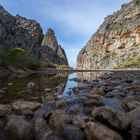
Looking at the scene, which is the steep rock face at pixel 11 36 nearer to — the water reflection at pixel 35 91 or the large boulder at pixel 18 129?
the water reflection at pixel 35 91

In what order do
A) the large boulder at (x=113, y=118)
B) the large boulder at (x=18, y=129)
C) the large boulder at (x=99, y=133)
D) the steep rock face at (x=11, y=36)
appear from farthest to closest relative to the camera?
the steep rock face at (x=11, y=36) → the large boulder at (x=18, y=129) → the large boulder at (x=113, y=118) → the large boulder at (x=99, y=133)

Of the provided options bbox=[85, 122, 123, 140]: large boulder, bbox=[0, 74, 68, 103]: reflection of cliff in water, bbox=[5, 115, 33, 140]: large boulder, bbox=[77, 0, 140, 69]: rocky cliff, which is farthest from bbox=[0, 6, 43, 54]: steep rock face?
bbox=[85, 122, 123, 140]: large boulder

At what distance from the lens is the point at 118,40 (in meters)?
165

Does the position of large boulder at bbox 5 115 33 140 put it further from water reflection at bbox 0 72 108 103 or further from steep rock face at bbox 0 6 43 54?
steep rock face at bbox 0 6 43 54

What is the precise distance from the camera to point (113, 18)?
190000mm

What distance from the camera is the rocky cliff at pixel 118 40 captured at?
502 feet

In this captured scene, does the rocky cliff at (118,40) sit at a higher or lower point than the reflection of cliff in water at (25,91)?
higher

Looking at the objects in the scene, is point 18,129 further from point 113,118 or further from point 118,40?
point 118,40

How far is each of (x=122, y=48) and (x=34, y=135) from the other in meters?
160

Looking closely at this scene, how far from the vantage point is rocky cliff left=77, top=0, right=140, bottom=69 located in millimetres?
153125

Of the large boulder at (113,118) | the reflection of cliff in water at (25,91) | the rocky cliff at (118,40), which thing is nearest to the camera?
the large boulder at (113,118)

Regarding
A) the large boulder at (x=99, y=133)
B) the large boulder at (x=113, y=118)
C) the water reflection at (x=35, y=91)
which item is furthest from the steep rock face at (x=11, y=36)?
the large boulder at (x=99, y=133)

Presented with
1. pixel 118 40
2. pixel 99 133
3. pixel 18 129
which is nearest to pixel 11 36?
pixel 118 40

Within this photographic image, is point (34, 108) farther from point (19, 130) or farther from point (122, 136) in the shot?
point (122, 136)
